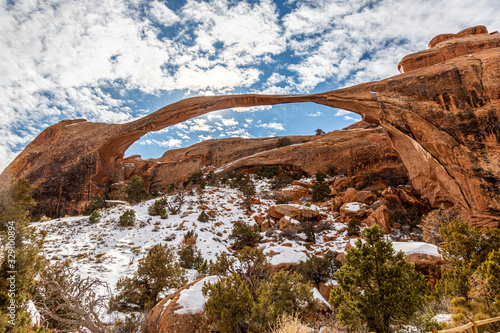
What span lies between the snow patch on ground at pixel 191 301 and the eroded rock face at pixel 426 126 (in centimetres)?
1028

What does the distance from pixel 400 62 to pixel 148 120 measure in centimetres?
1675

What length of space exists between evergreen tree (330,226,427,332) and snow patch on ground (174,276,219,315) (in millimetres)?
2920

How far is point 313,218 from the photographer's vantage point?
1443 cm

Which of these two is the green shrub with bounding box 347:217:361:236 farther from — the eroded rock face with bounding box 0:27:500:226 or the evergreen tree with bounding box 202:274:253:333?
the evergreen tree with bounding box 202:274:253:333

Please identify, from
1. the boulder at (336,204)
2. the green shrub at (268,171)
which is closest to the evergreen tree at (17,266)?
the boulder at (336,204)

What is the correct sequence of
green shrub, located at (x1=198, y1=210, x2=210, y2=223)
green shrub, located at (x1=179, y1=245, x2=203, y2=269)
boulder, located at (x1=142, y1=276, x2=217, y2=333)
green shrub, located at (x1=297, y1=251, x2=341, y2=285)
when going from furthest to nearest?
green shrub, located at (x1=198, y1=210, x2=210, y2=223), green shrub, located at (x1=179, y1=245, x2=203, y2=269), green shrub, located at (x1=297, y1=251, x2=341, y2=285), boulder, located at (x1=142, y1=276, x2=217, y2=333)

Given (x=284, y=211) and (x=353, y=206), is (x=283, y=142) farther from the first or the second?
(x=353, y=206)

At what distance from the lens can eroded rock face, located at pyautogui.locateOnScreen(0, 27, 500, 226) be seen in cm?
823

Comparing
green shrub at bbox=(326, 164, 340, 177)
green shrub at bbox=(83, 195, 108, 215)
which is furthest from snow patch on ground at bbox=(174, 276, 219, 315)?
green shrub at bbox=(326, 164, 340, 177)

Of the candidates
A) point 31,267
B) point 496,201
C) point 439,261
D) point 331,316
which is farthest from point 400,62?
point 31,267

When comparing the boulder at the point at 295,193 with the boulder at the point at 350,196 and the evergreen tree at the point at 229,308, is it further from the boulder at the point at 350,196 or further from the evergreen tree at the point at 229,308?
the evergreen tree at the point at 229,308

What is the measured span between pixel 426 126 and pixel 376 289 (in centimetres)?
770

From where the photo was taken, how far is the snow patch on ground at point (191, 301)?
4.86 meters

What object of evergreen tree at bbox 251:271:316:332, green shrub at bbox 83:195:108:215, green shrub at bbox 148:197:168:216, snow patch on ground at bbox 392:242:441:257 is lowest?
snow patch on ground at bbox 392:242:441:257
